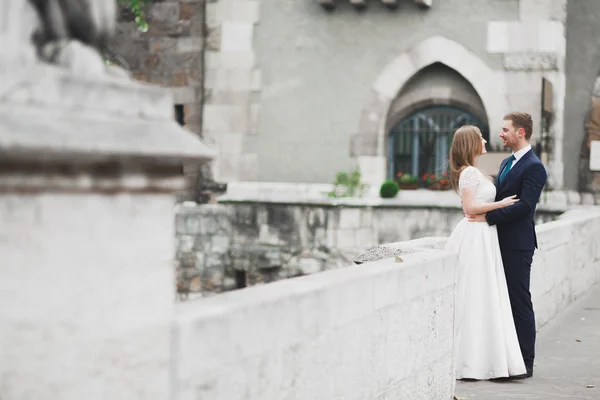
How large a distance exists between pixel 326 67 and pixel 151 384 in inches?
599

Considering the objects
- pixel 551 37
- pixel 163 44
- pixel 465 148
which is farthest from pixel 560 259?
pixel 163 44

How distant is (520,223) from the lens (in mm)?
6527

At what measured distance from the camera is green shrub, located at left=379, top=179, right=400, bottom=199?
16.2 m

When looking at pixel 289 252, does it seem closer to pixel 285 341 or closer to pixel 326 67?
pixel 326 67

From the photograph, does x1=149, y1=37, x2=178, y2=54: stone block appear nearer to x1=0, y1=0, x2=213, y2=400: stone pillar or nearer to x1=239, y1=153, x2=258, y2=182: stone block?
x1=239, y1=153, x2=258, y2=182: stone block

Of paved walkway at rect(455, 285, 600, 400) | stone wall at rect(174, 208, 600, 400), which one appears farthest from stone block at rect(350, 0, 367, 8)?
stone wall at rect(174, 208, 600, 400)

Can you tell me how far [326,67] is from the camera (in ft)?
58.5

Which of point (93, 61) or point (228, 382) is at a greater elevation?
point (93, 61)

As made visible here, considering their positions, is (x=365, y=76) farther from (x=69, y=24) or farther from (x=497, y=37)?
(x=69, y=24)

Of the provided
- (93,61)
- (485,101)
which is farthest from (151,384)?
(485,101)

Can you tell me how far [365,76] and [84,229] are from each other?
15.1m

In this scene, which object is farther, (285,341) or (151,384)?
(285,341)

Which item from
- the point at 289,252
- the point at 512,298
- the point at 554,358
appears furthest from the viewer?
the point at 289,252

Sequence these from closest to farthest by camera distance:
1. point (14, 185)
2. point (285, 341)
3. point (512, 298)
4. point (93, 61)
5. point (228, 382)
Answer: point (14, 185)
point (93, 61)
point (228, 382)
point (285, 341)
point (512, 298)
